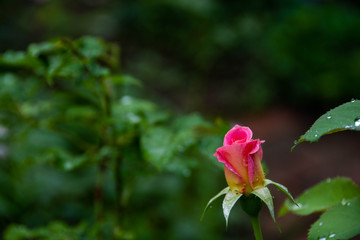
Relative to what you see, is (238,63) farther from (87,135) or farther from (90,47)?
(90,47)

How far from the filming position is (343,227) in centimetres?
42

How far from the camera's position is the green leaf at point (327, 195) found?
53 cm

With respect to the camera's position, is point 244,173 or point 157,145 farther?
point 157,145

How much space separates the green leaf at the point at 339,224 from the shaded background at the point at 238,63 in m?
1.16

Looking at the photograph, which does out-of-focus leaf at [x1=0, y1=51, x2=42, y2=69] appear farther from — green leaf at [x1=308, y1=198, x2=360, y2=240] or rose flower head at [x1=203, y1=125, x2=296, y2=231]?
green leaf at [x1=308, y1=198, x2=360, y2=240]

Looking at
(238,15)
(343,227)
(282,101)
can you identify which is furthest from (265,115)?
(343,227)

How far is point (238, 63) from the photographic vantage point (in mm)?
4414

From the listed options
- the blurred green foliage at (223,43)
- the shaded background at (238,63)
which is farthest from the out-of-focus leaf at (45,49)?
the blurred green foliage at (223,43)

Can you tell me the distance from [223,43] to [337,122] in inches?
151

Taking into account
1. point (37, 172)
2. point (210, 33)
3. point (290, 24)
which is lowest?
point (37, 172)

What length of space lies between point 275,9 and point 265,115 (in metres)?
1.54

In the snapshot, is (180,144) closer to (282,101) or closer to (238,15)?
(282,101)

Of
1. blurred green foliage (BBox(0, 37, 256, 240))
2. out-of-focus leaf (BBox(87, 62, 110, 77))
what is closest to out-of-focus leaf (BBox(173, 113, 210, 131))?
blurred green foliage (BBox(0, 37, 256, 240))

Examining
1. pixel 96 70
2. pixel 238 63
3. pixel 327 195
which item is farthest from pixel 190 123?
pixel 238 63
